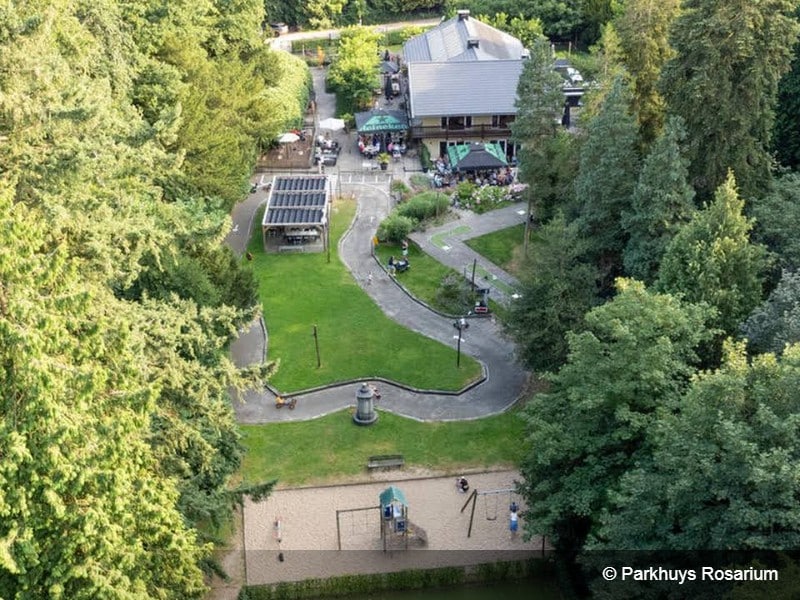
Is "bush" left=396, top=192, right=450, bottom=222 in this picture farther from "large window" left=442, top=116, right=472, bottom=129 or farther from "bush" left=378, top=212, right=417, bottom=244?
"large window" left=442, top=116, right=472, bottom=129

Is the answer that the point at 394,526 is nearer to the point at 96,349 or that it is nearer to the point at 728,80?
the point at 96,349

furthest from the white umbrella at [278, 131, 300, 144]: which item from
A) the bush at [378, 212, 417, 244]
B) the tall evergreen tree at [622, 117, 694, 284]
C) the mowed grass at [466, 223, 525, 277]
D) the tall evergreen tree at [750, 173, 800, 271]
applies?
the tall evergreen tree at [750, 173, 800, 271]

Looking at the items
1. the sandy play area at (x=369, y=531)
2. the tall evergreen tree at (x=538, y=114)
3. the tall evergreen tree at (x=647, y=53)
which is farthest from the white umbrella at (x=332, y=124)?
the sandy play area at (x=369, y=531)

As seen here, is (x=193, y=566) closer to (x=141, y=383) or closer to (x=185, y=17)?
(x=141, y=383)

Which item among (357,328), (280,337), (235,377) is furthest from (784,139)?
(235,377)

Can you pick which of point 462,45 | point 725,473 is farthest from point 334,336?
point 462,45
